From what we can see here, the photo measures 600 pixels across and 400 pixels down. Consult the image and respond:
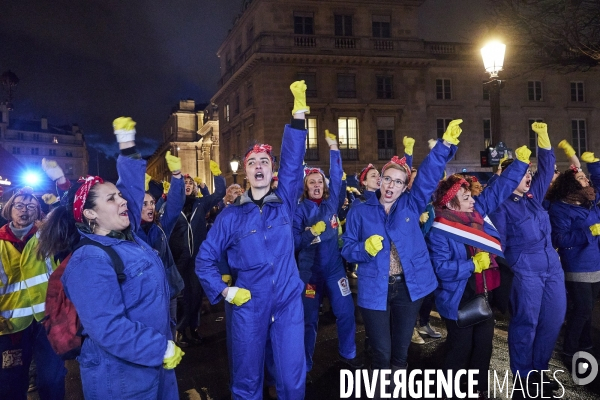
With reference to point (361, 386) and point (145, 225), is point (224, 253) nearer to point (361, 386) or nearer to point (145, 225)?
point (145, 225)

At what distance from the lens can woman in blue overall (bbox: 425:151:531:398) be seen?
379 cm

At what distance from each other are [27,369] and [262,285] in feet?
7.09

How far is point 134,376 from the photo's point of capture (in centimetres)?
235

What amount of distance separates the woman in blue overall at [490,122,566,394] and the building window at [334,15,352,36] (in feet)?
94.8

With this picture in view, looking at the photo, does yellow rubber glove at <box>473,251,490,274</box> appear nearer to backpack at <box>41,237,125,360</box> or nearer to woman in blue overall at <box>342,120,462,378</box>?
woman in blue overall at <box>342,120,462,378</box>

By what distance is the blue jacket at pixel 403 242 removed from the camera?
363 cm

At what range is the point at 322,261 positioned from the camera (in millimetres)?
5055

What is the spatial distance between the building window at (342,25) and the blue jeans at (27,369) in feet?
99.7

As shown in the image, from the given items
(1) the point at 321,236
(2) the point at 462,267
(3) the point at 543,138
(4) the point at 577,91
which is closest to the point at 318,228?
(1) the point at 321,236

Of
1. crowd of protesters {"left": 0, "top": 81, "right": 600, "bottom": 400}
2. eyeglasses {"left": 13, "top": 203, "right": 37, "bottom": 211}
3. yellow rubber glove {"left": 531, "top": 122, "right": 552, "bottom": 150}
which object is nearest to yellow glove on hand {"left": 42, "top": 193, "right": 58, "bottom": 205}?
crowd of protesters {"left": 0, "top": 81, "right": 600, "bottom": 400}

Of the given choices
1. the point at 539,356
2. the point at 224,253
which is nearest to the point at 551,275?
the point at 539,356

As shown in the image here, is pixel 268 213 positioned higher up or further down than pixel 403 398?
higher up

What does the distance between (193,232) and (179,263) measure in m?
0.52

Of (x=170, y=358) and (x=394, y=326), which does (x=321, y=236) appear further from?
(x=170, y=358)
